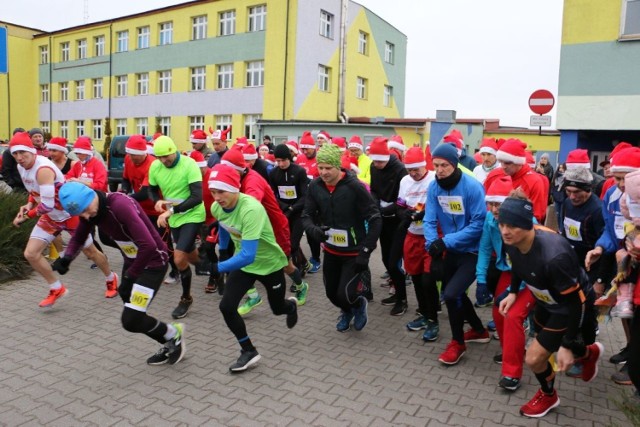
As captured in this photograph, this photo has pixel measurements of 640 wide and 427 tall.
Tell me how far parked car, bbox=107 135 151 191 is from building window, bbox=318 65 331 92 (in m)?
15.1

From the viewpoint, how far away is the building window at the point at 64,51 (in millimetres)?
44062

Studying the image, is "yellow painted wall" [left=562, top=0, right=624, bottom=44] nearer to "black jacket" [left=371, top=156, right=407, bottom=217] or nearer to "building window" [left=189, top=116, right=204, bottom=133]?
"black jacket" [left=371, top=156, right=407, bottom=217]

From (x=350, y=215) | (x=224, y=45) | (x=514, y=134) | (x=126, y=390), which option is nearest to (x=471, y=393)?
(x=350, y=215)

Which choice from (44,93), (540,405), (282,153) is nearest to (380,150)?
(282,153)

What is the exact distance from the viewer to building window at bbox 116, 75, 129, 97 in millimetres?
39250

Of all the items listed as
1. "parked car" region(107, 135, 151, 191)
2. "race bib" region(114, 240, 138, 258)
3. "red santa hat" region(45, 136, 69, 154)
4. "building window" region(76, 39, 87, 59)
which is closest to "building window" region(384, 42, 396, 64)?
"parked car" region(107, 135, 151, 191)

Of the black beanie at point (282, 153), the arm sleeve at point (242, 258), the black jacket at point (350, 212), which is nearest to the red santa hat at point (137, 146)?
the black beanie at point (282, 153)

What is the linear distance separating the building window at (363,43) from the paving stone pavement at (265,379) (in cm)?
3138

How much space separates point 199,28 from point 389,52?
1366 cm

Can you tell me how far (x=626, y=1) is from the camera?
12.7 metres

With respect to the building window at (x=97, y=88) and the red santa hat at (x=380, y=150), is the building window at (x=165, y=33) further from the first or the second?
the red santa hat at (x=380, y=150)

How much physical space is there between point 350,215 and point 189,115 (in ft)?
104

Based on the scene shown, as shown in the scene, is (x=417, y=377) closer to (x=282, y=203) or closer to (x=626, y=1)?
(x=282, y=203)

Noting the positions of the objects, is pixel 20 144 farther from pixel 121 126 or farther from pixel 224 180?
pixel 121 126
